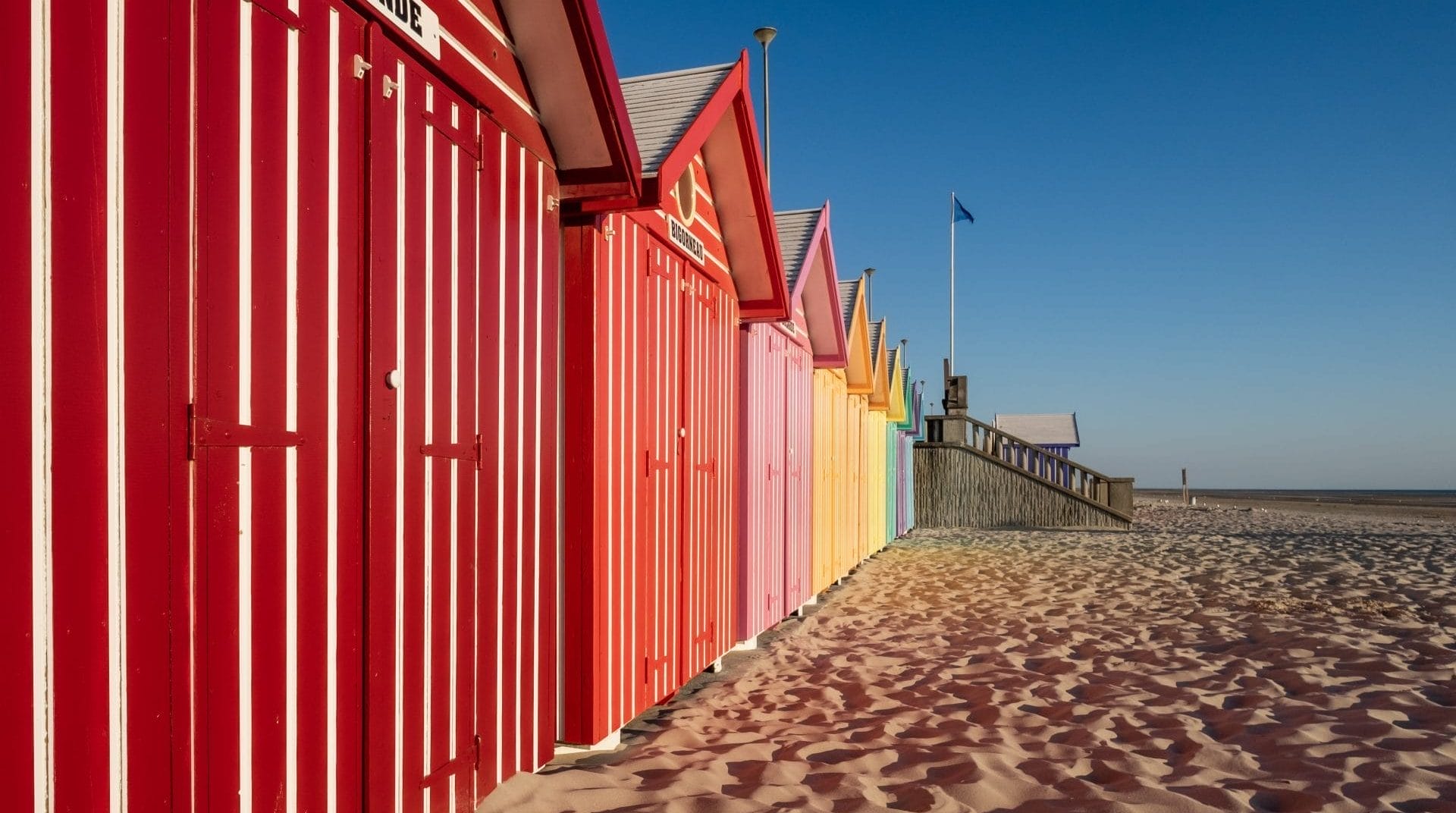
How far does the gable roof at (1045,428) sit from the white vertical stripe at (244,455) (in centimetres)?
3986

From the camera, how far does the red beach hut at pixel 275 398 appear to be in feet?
5.26

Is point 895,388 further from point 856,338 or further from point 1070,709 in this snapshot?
point 1070,709

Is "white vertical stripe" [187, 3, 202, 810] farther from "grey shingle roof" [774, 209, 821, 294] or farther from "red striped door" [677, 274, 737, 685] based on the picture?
"grey shingle roof" [774, 209, 821, 294]

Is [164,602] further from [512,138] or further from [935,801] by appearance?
[935,801]

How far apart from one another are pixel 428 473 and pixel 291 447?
667 millimetres

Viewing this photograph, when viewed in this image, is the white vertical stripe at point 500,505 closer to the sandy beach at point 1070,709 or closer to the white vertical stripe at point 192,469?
the sandy beach at point 1070,709

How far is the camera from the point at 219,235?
78.6 inches

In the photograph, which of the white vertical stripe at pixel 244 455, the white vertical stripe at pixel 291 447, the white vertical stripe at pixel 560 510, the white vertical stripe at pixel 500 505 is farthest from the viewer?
the white vertical stripe at pixel 560 510

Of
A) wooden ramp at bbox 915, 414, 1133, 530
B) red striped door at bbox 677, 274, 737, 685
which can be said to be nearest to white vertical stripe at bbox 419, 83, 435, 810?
red striped door at bbox 677, 274, 737, 685

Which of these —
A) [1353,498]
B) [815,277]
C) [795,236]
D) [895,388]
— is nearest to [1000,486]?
[895,388]

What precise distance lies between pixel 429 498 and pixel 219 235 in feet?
3.73

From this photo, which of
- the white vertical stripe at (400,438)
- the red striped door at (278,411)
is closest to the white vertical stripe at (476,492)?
the white vertical stripe at (400,438)

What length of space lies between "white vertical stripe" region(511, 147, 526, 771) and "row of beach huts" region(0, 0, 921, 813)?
16mm

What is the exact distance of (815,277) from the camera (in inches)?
364
